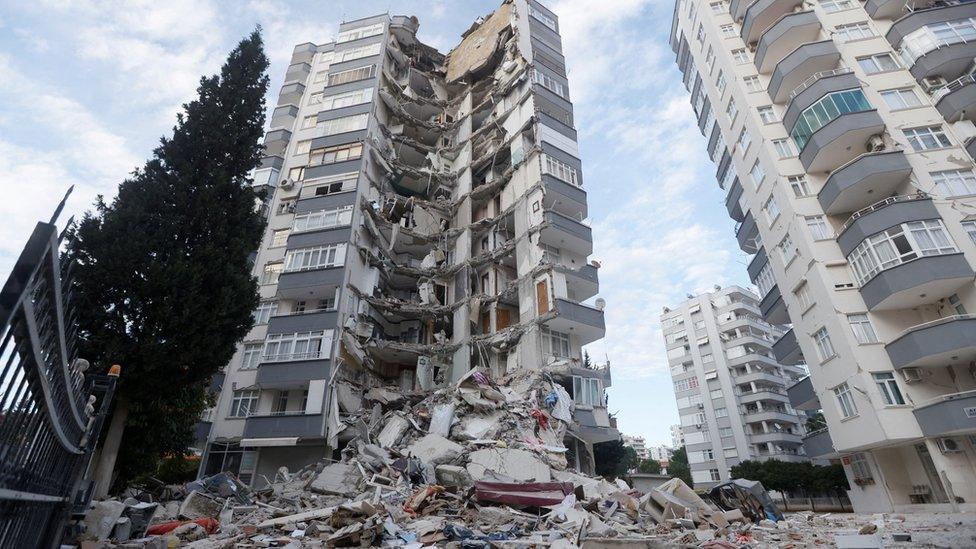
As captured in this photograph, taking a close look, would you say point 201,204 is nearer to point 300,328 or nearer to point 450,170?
point 300,328

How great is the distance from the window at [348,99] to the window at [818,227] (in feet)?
95.3

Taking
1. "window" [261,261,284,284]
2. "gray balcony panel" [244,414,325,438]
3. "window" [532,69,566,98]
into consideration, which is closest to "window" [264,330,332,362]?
"gray balcony panel" [244,414,325,438]

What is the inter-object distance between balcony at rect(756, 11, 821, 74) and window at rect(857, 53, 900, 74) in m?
3.39

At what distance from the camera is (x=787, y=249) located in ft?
81.3

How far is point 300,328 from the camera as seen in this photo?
2541 cm

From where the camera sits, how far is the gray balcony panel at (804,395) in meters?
24.4

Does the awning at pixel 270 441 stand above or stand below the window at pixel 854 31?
below

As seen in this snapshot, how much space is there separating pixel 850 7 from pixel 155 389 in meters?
38.4

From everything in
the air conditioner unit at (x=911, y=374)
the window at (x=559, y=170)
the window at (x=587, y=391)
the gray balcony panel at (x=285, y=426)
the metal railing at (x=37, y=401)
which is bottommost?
the metal railing at (x=37, y=401)

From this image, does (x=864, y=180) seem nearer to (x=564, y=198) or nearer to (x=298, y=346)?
(x=564, y=198)

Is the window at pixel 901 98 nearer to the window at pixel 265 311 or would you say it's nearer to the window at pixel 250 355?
the window at pixel 265 311

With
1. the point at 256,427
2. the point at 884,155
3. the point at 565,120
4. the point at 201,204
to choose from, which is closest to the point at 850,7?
the point at 884,155

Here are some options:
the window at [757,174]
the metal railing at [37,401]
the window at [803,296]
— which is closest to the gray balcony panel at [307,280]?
the metal railing at [37,401]

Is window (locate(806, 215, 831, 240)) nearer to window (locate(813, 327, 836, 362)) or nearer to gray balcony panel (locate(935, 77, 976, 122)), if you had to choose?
window (locate(813, 327, 836, 362))
